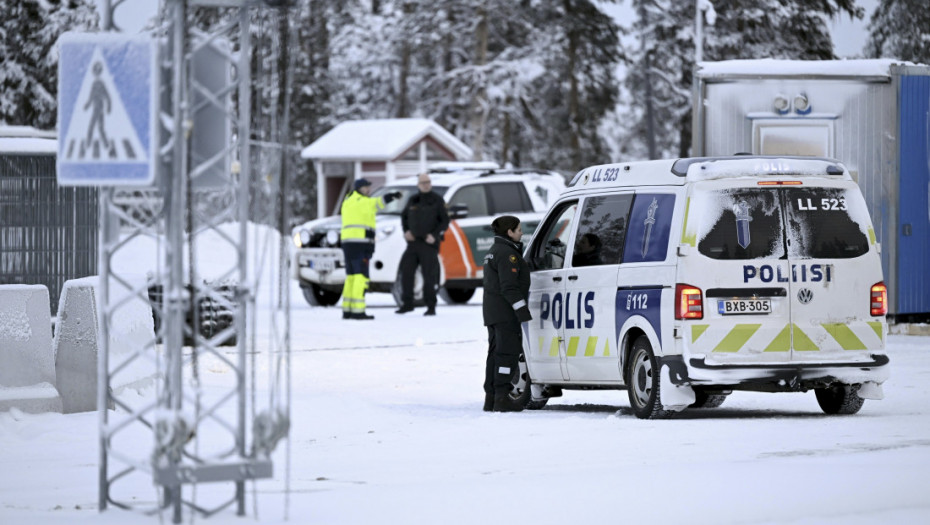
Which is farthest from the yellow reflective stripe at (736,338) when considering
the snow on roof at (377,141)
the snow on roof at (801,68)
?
the snow on roof at (377,141)

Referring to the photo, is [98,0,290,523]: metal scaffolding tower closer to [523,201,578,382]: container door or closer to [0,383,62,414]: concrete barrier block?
[0,383,62,414]: concrete barrier block

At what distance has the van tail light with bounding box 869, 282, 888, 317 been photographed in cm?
1180

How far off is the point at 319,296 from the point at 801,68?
9302 mm

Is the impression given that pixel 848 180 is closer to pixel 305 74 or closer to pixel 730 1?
pixel 730 1

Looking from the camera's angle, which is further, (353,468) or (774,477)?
(353,468)

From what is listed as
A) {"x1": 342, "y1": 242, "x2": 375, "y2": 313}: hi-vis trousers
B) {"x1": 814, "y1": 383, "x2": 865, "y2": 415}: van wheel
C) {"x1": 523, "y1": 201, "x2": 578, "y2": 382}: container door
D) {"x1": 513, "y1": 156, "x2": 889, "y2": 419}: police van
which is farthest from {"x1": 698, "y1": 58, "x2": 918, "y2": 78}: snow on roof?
{"x1": 814, "y1": 383, "x2": 865, "y2": 415}: van wheel

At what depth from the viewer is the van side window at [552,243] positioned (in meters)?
13.1

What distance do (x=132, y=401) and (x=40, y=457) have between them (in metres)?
2.47

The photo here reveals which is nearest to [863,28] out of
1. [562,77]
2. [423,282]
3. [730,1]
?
[730,1]

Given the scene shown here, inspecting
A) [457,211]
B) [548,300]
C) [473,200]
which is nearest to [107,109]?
[548,300]

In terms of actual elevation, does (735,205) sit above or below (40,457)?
above

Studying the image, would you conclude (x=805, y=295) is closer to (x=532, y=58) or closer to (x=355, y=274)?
(x=355, y=274)

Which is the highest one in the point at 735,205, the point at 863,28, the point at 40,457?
the point at 863,28

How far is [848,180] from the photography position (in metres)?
11.8
